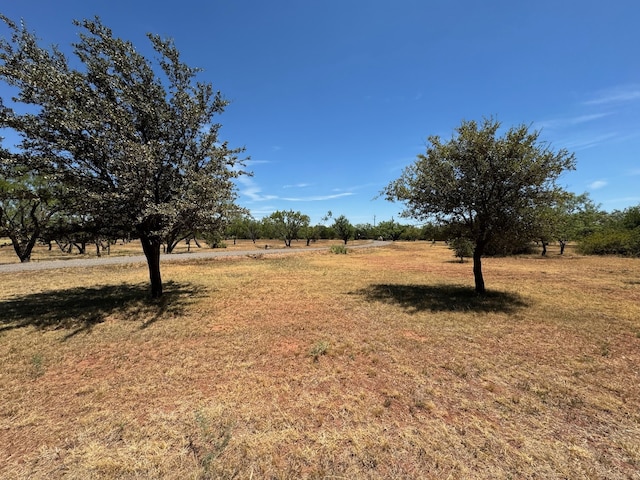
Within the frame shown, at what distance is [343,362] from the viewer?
604 centimetres

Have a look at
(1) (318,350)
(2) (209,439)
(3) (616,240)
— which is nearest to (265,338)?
(1) (318,350)

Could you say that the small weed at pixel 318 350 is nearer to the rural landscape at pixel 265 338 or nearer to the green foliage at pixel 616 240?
the rural landscape at pixel 265 338

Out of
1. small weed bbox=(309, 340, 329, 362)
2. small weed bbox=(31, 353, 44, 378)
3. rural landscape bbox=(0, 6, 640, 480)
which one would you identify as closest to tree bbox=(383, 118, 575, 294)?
rural landscape bbox=(0, 6, 640, 480)

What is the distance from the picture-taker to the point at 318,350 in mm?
6574

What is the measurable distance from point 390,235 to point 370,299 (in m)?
116

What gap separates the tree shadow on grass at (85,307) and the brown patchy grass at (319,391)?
110 mm

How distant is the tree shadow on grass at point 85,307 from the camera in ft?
27.7

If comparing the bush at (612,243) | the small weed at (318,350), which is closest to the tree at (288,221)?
the bush at (612,243)

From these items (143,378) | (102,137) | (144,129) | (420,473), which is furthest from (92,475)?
(144,129)

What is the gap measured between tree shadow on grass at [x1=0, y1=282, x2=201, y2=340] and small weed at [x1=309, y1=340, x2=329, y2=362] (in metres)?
5.21

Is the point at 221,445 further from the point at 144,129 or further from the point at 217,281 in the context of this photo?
the point at 217,281

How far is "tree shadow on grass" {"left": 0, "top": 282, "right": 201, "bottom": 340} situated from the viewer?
8438 millimetres

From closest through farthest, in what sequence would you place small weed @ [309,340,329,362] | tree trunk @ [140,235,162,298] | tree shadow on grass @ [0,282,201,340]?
small weed @ [309,340,329,362] < tree shadow on grass @ [0,282,201,340] < tree trunk @ [140,235,162,298]

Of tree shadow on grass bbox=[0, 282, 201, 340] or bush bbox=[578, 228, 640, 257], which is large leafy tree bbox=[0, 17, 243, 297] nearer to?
tree shadow on grass bbox=[0, 282, 201, 340]
